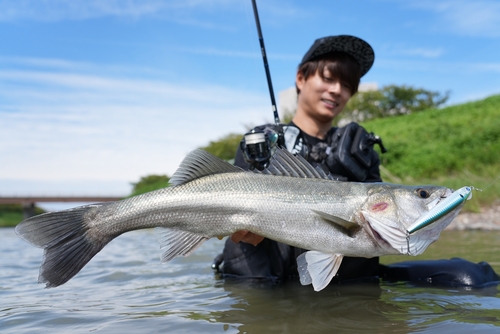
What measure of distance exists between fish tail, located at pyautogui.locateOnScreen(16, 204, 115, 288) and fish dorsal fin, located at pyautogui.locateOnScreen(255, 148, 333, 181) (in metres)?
1.36

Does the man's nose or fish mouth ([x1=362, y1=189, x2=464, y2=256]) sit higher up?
the man's nose

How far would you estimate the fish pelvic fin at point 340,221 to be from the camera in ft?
10.3

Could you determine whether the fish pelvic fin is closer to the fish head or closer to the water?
the fish head

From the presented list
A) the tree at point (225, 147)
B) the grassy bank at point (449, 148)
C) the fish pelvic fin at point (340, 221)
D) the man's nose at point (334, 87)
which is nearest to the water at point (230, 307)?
the fish pelvic fin at point (340, 221)

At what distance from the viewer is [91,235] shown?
3217mm

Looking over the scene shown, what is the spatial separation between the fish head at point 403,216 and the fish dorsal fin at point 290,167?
1.56ft

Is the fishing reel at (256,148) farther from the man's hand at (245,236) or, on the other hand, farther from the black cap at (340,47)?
the black cap at (340,47)

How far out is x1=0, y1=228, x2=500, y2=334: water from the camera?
3.05m

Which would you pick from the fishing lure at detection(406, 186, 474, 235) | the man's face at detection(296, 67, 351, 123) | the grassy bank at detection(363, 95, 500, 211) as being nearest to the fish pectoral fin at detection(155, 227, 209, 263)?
the fishing lure at detection(406, 186, 474, 235)

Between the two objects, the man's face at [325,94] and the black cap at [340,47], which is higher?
the black cap at [340,47]

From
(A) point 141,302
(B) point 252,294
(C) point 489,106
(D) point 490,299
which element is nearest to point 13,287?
(A) point 141,302

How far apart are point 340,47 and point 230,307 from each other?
302 centimetres

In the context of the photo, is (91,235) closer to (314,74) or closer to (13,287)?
(13,287)

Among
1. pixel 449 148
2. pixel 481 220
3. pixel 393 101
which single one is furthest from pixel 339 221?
pixel 393 101
